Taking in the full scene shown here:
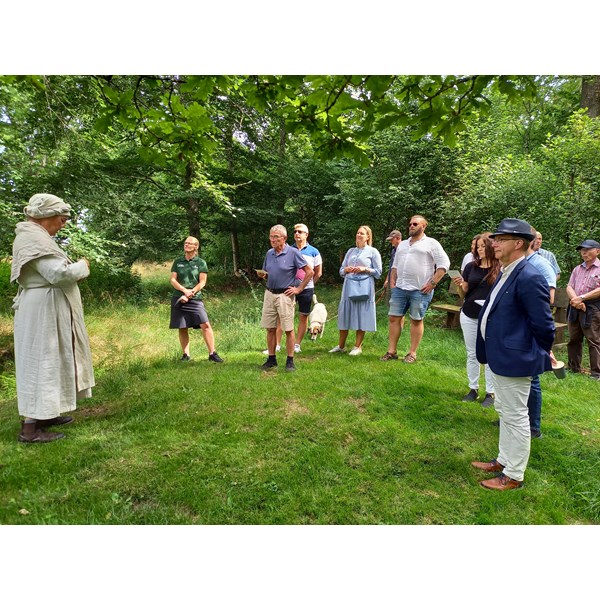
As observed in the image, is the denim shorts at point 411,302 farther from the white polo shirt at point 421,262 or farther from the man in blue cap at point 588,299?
the man in blue cap at point 588,299

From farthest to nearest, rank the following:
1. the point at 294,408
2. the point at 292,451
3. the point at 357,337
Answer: the point at 357,337
the point at 294,408
the point at 292,451

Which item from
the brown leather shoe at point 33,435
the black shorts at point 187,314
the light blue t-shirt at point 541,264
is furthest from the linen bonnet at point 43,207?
the light blue t-shirt at point 541,264

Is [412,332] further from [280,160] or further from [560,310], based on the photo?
[280,160]

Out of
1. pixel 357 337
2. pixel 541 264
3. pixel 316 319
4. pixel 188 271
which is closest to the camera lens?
pixel 541 264

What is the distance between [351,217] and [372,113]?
108 inches

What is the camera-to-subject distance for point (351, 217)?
16.3 ft

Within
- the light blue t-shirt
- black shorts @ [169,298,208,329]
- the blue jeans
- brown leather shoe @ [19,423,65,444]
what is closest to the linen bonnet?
brown leather shoe @ [19,423,65,444]

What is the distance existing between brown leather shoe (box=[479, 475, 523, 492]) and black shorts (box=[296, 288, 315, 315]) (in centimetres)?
318

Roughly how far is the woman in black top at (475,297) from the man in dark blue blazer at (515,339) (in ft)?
3.58

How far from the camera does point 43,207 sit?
→ 249 cm

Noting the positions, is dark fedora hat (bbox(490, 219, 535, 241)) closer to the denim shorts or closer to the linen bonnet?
the denim shorts

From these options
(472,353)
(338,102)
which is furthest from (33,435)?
(472,353)

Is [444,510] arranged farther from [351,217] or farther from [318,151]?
[351,217]

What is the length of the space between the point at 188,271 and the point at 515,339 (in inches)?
142
